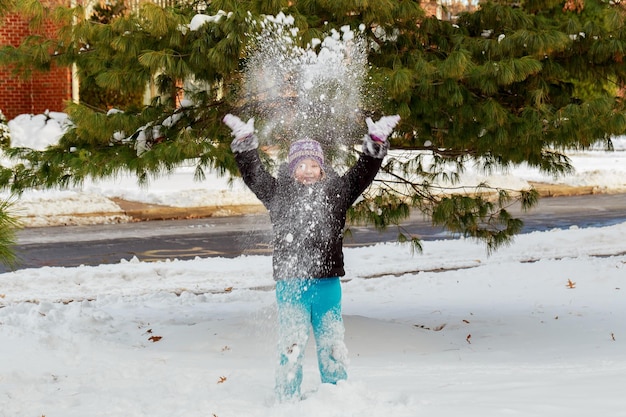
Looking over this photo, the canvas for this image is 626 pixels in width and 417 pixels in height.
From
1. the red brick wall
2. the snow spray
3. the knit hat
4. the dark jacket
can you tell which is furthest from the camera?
the red brick wall

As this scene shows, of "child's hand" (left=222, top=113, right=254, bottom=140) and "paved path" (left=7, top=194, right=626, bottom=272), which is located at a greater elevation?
"child's hand" (left=222, top=113, right=254, bottom=140)

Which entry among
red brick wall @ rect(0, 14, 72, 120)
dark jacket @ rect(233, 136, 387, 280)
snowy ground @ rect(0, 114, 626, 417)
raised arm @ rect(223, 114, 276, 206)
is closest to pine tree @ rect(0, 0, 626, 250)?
raised arm @ rect(223, 114, 276, 206)

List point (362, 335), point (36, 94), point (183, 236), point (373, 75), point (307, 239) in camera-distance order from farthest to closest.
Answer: point (36, 94) → point (183, 236) → point (362, 335) → point (373, 75) → point (307, 239)

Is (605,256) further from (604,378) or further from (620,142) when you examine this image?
(620,142)

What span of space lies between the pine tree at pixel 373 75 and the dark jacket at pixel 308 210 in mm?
587

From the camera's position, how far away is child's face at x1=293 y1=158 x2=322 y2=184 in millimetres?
5125

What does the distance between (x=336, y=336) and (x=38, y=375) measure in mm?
2275

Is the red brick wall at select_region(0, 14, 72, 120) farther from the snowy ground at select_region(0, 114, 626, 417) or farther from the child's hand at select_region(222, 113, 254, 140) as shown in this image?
the child's hand at select_region(222, 113, 254, 140)

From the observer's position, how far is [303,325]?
504 cm

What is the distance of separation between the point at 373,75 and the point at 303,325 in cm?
163

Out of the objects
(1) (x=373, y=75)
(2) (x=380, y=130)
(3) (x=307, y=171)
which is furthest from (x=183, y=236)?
(2) (x=380, y=130)

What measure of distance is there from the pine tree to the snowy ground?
1.28 m

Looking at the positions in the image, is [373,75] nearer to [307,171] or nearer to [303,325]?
[307,171]

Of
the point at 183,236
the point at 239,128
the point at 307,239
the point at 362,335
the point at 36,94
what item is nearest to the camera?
the point at 307,239
